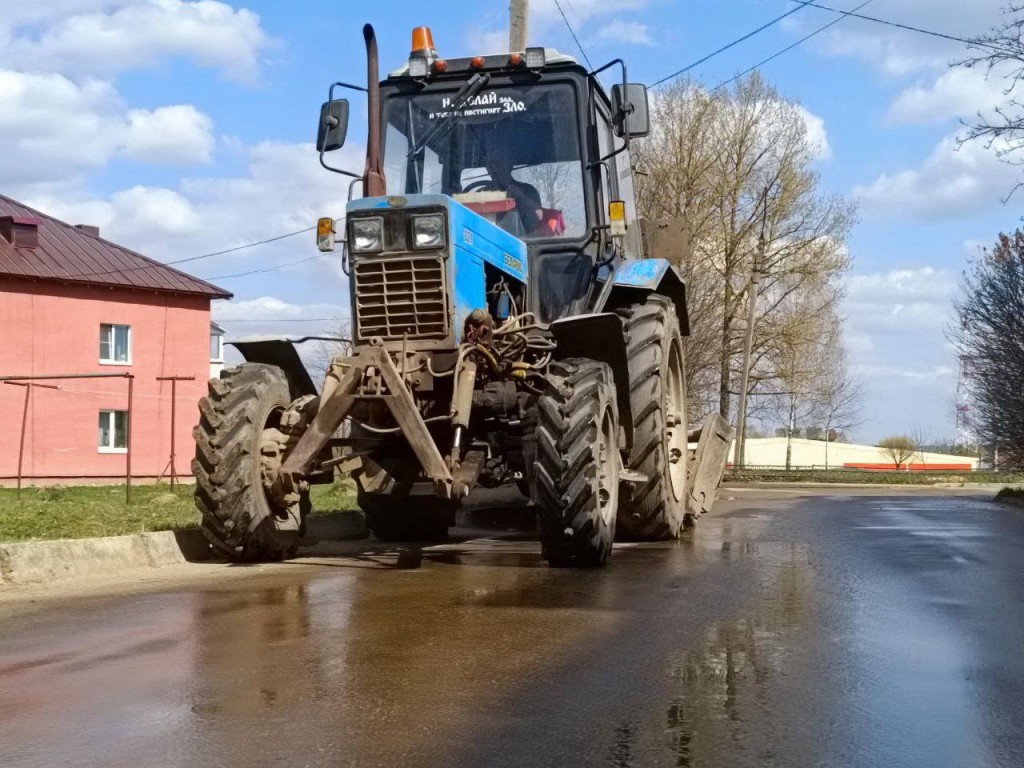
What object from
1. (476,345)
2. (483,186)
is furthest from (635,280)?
(476,345)

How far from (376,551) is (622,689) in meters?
5.44

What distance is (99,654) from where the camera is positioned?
5.21 m

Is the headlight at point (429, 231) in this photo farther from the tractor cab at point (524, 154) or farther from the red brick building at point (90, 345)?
the red brick building at point (90, 345)

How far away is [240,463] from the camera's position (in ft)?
26.8

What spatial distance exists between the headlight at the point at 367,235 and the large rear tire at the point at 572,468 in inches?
58.9

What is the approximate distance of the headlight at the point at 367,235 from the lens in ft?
27.1

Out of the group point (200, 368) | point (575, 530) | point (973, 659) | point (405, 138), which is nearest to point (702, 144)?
point (200, 368)

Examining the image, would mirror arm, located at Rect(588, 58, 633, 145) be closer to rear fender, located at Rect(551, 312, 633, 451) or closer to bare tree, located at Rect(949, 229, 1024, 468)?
rear fender, located at Rect(551, 312, 633, 451)

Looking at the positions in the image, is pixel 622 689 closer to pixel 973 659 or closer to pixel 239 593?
pixel 973 659

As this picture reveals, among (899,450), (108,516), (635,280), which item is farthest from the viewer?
(899,450)

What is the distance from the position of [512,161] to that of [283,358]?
244 cm

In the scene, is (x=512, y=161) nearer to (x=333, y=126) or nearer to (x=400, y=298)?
(x=333, y=126)

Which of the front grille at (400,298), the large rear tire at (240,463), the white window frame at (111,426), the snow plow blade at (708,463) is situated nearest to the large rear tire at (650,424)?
the snow plow blade at (708,463)

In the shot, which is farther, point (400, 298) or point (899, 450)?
point (899, 450)
